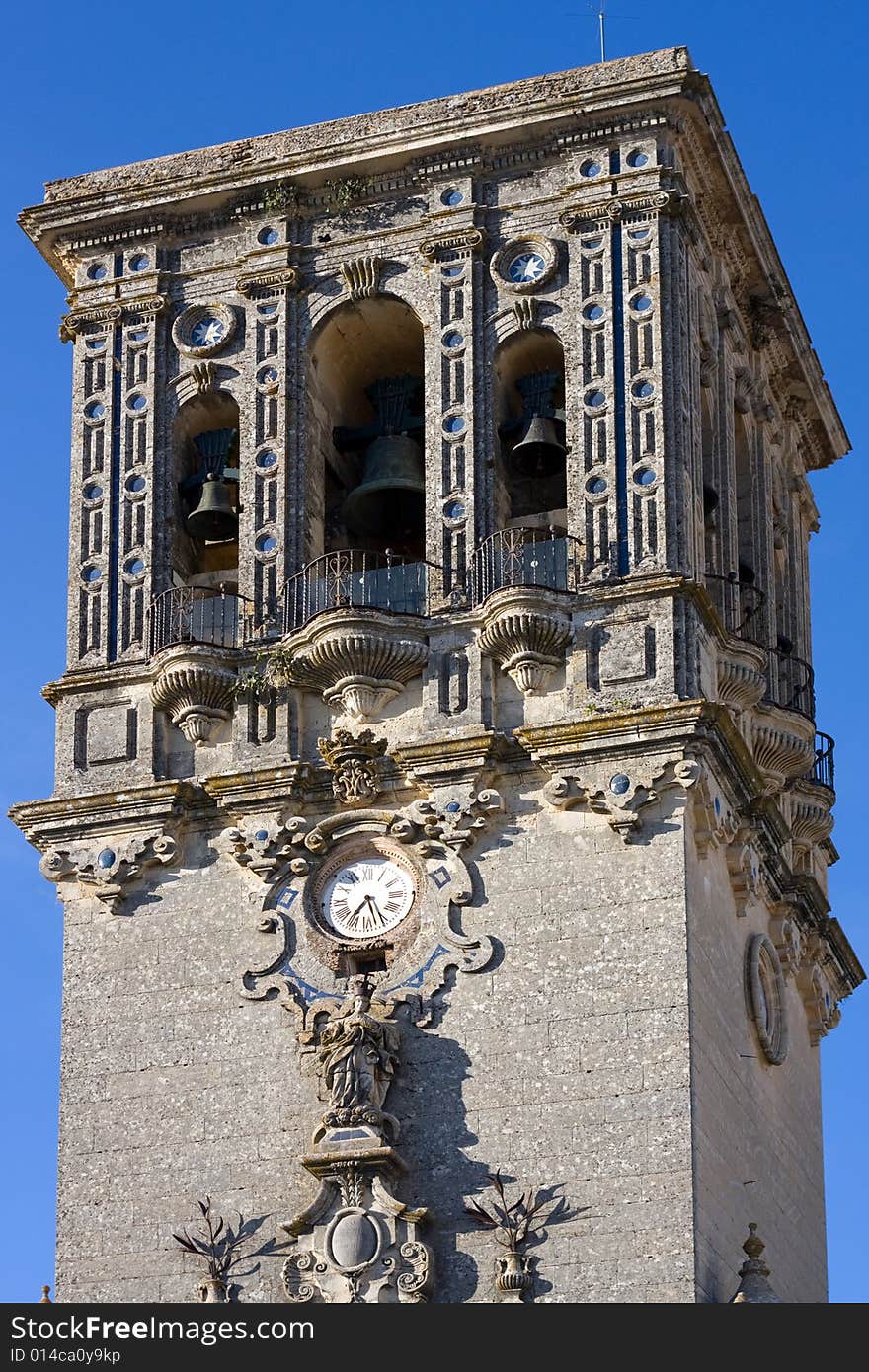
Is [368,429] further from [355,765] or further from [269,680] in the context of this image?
[355,765]

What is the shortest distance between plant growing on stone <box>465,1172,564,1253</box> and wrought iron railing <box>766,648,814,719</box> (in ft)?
26.3

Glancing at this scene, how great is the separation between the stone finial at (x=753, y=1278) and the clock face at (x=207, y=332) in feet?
37.3

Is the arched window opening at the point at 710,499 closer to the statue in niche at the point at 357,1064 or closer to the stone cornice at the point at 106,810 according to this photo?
the stone cornice at the point at 106,810

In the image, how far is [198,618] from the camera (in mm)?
43938

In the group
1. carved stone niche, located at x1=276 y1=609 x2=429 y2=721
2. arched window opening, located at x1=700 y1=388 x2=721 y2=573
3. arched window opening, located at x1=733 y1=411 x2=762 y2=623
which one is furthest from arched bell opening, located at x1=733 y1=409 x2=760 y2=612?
carved stone niche, located at x1=276 y1=609 x2=429 y2=721

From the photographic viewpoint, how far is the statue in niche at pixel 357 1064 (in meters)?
40.4

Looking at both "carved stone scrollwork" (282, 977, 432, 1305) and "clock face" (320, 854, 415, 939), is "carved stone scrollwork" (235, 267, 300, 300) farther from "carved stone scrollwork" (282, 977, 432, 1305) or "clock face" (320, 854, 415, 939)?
"carved stone scrollwork" (282, 977, 432, 1305)

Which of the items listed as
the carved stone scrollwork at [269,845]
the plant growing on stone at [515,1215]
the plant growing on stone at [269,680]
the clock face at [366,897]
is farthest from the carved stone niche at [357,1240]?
the plant growing on stone at [269,680]

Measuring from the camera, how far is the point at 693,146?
45.0 metres

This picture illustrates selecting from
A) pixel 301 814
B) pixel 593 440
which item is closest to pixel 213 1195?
pixel 301 814

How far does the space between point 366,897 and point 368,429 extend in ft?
20.1

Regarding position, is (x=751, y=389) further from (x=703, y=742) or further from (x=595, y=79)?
(x=703, y=742)

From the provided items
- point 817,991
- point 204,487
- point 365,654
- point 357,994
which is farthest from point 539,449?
point 817,991

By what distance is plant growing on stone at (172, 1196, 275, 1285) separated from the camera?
132ft
